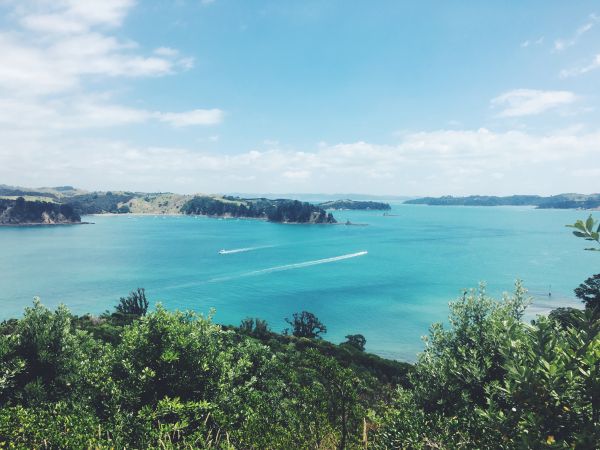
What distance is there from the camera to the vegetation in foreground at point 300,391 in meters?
6.63

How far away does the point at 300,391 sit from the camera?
19141 mm

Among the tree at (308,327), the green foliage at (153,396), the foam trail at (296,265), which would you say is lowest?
the tree at (308,327)

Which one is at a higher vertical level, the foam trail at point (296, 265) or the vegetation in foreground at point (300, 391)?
the vegetation in foreground at point (300, 391)

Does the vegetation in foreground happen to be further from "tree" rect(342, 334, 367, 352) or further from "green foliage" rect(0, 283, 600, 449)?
"tree" rect(342, 334, 367, 352)

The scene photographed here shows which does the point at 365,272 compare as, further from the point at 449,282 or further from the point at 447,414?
the point at 447,414

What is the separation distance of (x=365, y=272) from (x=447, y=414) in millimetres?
139649

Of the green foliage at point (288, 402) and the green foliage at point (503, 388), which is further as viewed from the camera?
the green foliage at point (288, 402)

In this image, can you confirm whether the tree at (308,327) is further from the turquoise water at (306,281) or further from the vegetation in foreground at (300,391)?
the vegetation in foreground at (300,391)

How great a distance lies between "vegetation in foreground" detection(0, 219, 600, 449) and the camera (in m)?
6.63

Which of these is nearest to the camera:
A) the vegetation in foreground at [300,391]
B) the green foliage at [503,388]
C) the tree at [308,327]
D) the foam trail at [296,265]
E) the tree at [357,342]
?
the green foliage at [503,388]

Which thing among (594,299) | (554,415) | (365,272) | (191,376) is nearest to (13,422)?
(191,376)

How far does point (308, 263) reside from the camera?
17062cm

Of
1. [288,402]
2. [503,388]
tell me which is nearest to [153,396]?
[288,402]

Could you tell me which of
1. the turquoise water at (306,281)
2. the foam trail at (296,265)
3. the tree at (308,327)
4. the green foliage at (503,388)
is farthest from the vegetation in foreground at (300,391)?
the foam trail at (296,265)
